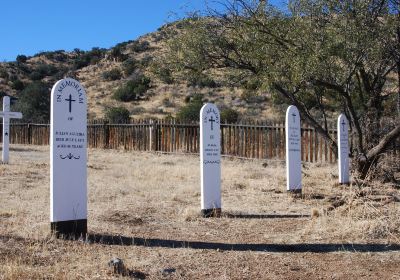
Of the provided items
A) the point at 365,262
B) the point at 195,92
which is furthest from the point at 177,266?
the point at 195,92

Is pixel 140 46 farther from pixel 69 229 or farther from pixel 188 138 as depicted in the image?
pixel 69 229

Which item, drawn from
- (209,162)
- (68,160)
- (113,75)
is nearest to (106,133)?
(209,162)

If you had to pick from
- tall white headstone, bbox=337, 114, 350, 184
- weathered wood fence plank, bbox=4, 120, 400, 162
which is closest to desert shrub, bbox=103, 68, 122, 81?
weathered wood fence plank, bbox=4, 120, 400, 162

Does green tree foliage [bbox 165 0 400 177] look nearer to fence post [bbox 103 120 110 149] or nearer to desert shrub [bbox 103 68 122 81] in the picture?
fence post [bbox 103 120 110 149]

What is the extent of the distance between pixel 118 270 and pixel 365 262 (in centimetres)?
276

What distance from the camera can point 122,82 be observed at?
5488 centimetres

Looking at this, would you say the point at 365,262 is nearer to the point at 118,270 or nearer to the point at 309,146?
the point at 118,270

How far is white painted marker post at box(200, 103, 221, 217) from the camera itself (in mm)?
9076

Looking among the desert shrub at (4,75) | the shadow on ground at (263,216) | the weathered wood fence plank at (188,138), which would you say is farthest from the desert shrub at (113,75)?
the shadow on ground at (263,216)

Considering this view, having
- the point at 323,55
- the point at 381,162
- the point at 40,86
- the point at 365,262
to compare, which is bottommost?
the point at 365,262

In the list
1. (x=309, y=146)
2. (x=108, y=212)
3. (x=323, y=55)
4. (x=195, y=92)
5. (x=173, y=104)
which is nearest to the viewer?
(x=108, y=212)

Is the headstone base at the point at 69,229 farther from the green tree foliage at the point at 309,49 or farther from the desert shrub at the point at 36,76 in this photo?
the desert shrub at the point at 36,76

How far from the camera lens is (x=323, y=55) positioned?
11.2 m

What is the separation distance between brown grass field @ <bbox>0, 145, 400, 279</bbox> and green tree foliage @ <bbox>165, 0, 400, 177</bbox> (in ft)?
7.60
